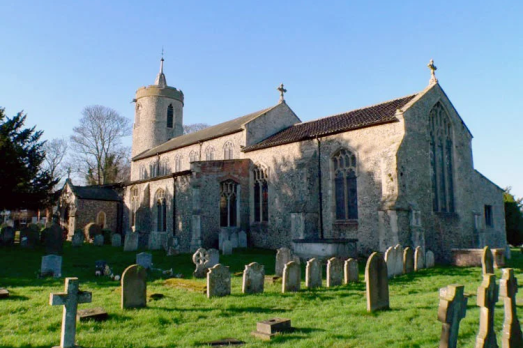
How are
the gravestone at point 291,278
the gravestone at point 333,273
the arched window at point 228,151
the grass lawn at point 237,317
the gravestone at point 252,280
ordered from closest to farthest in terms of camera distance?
the grass lawn at point 237,317 < the gravestone at point 252,280 < the gravestone at point 291,278 < the gravestone at point 333,273 < the arched window at point 228,151

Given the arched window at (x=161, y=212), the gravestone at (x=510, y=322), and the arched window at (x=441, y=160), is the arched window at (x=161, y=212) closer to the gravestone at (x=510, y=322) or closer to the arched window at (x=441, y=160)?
Result: the arched window at (x=441, y=160)

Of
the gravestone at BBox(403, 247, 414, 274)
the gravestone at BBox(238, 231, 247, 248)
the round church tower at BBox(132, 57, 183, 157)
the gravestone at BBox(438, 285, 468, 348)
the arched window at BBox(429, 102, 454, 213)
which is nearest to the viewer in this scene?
the gravestone at BBox(438, 285, 468, 348)

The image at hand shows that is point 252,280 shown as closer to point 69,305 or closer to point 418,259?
point 69,305

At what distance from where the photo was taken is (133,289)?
7723mm

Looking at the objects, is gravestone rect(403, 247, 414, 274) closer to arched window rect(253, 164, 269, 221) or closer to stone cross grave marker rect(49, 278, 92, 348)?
arched window rect(253, 164, 269, 221)

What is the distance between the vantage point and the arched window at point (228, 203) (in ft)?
71.8

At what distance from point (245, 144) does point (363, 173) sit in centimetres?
866

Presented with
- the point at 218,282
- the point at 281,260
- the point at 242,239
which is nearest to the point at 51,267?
the point at 218,282

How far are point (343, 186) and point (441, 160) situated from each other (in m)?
5.15

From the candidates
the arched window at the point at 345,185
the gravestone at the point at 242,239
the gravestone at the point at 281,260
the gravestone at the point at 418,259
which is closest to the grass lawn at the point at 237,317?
the gravestone at the point at 281,260

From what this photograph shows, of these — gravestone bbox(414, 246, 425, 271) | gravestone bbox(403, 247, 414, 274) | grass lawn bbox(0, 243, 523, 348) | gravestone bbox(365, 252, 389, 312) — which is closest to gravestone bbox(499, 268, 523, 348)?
grass lawn bbox(0, 243, 523, 348)

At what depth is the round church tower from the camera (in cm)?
3766

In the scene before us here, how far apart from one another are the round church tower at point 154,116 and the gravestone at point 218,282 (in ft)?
99.2

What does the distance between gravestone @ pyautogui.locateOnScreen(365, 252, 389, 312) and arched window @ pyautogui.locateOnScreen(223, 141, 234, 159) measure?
18061 mm
